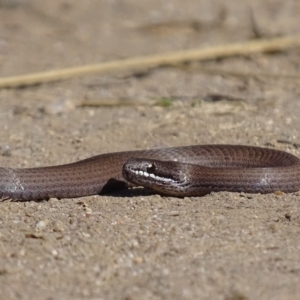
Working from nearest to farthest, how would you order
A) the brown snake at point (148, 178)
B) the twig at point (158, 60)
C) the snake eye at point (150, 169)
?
the brown snake at point (148, 178) → the snake eye at point (150, 169) → the twig at point (158, 60)

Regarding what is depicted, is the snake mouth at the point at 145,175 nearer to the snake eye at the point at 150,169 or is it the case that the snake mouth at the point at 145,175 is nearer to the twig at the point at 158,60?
the snake eye at the point at 150,169

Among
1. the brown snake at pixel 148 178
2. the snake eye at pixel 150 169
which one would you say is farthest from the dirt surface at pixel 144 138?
the snake eye at pixel 150 169

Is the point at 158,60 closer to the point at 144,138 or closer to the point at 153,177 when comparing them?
the point at 144,138

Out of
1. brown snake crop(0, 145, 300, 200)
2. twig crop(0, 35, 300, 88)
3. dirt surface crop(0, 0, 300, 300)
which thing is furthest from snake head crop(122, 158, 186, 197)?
twig crop(0, 35, 300, 88)

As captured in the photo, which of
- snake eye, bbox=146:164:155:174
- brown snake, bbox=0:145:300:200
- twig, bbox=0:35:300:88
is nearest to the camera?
brown snake, bbox=0:145:300:200

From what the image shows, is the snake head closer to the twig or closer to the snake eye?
the snake eye

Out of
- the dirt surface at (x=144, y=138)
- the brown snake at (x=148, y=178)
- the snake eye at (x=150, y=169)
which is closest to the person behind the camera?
the dirt surface at (x=144, y=138)

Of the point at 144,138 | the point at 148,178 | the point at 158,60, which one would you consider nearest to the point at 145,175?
the point at 148,178
